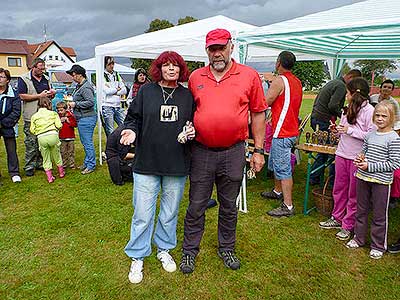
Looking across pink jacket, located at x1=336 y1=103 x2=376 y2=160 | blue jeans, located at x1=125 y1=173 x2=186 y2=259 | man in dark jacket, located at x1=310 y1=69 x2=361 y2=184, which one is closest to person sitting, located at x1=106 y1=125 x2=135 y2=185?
blue jeans, located at x1=125 y1=173 x2=186 y2=259

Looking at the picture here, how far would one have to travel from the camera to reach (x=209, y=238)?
3539mm

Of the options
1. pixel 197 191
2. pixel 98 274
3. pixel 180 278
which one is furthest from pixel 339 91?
pixel 98 274

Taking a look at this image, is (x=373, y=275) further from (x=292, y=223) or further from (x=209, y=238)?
(x=209, y=238)

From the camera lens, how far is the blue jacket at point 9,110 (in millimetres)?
5035

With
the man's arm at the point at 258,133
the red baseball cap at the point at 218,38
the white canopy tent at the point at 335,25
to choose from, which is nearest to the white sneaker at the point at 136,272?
the man's arm at the point at 258,133

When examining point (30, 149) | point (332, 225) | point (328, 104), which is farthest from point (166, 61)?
point (30, 149)

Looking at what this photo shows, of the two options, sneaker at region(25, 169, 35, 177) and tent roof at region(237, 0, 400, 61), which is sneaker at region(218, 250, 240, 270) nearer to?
tent roof at region(237, 0, 400, 61)

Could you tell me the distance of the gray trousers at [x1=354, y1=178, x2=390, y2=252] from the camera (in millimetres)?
3080

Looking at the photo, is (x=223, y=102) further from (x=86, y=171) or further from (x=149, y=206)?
(x=86, y=171)

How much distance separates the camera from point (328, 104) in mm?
5219

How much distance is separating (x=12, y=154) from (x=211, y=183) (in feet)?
13.2

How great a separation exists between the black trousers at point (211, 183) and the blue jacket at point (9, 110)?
3713 millimetres

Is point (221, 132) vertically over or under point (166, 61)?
under

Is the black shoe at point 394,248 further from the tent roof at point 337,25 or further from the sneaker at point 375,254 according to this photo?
the tent roof at point 337,25
